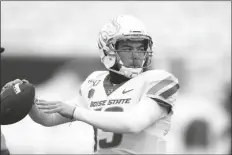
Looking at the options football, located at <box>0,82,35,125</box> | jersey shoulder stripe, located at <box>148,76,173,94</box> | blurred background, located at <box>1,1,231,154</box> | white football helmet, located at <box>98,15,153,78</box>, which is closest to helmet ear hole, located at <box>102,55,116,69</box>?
white football helmet, located at <box>98,15,153,78</box>

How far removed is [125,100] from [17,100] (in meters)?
0.54

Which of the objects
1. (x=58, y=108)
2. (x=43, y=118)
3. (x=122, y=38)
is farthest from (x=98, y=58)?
(x=58, y=108)

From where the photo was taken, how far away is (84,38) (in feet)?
38.5

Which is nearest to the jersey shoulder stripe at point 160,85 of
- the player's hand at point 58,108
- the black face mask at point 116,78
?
the black face mask at point 116,78

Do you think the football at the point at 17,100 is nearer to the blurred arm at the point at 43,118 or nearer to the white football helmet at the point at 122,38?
the blurred arm at the point at 43,118

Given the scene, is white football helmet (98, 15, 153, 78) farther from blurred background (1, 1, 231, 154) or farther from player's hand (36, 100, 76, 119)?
blurred background (1, 1, 231, 154)

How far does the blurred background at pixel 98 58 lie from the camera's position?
28.9 ft

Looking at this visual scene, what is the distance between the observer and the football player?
2.96 metres

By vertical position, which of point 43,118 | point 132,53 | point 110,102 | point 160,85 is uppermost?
point 132,53

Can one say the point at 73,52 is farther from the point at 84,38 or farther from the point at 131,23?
the point at 131,23

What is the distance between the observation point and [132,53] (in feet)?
10.7

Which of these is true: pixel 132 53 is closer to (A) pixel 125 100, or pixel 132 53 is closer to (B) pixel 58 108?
(A) pixel 125 100

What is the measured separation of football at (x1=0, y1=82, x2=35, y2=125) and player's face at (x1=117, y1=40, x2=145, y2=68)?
0.51 meters

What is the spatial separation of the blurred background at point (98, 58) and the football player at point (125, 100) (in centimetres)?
511
